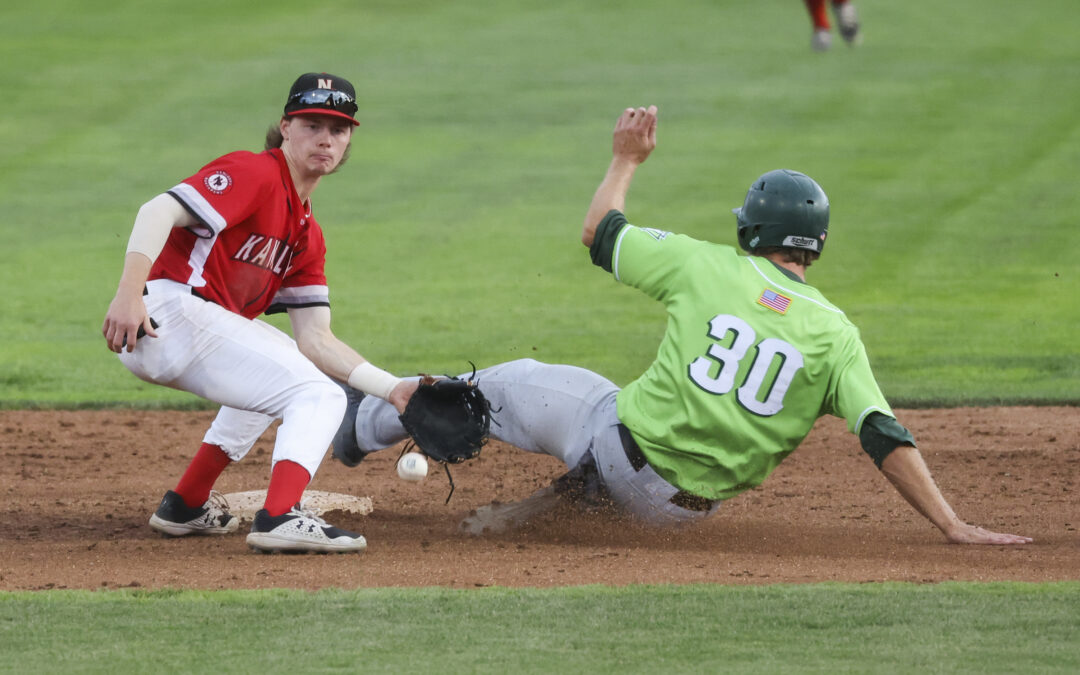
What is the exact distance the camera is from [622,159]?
502 cm

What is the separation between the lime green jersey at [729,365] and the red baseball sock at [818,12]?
15437mm

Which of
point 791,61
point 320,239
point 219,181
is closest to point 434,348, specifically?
point 320,239

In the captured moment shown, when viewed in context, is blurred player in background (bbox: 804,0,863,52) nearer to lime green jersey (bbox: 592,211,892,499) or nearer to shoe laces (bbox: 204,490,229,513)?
shoe laces (bbox: 204,490,229,513)

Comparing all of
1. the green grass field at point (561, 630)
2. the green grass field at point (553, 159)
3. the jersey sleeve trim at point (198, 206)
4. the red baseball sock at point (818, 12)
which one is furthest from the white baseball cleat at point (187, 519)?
the red baseball sock at point (818, 12)

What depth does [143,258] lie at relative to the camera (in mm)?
4598

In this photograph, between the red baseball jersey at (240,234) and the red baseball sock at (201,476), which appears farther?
the red baseball sock at (201,476)

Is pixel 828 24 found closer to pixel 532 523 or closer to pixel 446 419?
pixel 532 523

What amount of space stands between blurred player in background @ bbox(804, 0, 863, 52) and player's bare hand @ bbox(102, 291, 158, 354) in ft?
53.3

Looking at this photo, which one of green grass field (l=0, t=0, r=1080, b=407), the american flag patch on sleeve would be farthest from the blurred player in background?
the american flag patch on sleeve

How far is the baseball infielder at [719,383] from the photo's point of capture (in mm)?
4691

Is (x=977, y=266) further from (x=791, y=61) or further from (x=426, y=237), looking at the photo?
(x=791, y=61)

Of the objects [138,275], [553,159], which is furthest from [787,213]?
[553,159]

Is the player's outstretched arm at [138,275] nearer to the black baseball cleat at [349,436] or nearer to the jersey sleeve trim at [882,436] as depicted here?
the black baseball cleat at [349,436]

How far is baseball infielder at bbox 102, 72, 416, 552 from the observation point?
4.82 metres
